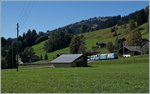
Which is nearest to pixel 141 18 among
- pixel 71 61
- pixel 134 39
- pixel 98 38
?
pixel 98 38

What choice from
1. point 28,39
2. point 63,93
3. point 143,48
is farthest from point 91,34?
point 63,93

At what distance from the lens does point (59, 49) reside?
13425 cm

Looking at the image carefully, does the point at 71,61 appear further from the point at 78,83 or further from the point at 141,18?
the point at 141,18

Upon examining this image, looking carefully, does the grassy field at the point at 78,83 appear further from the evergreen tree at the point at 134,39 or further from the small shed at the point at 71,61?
the evergreen tree at the point at 134,39

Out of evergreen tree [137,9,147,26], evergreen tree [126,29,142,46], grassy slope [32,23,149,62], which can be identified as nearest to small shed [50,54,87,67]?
evergreen tree [126,29,142,46]

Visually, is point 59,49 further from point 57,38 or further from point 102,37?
point 102,37

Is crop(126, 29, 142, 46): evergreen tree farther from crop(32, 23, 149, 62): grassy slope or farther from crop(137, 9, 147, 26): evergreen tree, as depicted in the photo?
crop(137, 9, 147, 26): evergreen tree

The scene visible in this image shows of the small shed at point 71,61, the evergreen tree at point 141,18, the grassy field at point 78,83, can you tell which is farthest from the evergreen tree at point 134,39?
the grassy field at point 78,83

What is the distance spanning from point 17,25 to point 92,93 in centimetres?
4285

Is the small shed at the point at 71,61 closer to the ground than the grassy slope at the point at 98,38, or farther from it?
closer to the ground

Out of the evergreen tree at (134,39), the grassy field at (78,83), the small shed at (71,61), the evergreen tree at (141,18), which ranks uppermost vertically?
the evergreen tree at (141,18)

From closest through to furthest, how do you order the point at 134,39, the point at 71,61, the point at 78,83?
the point at 78,83 → the point at 71,61 → the point at 134,39

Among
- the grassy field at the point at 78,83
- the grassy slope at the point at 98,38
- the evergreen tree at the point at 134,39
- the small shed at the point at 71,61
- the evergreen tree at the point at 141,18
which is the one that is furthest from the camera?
the evergreen tree at the point at 141,18

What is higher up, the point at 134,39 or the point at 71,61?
the point at 134,39
